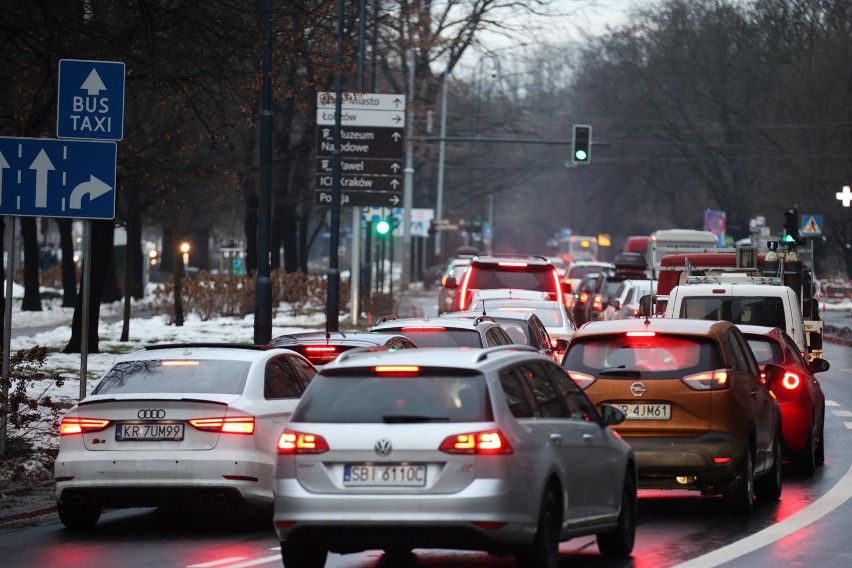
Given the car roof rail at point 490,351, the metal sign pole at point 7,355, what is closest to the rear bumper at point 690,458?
the car roof rail at point 490,351

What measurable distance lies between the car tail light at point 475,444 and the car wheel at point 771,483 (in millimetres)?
5647

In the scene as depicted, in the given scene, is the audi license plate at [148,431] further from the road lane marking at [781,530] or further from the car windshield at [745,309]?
the car windshield at [745,309]

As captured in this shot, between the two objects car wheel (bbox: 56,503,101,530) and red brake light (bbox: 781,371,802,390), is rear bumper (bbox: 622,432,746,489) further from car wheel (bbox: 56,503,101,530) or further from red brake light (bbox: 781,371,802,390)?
car wheel (bbox: 56,503,101,530)

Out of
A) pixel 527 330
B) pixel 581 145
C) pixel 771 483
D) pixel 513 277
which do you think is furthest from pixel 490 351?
pixel 581 145

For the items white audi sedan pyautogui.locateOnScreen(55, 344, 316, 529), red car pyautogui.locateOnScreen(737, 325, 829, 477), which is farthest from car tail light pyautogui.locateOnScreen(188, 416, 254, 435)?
red car pyautogui.locateOnScreen(737, 325, 829, 477)

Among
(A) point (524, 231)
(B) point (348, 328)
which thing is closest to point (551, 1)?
(B) point (348, 328)

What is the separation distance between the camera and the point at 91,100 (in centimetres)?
1595

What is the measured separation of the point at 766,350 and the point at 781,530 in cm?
464

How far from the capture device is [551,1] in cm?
5575

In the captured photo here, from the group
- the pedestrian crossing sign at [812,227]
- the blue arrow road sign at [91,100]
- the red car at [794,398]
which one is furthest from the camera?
the pedestrian crossing sign at [812,227]

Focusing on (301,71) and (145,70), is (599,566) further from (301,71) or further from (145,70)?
(301,71)

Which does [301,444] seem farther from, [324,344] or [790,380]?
[790,380]

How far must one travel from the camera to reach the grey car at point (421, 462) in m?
9.34

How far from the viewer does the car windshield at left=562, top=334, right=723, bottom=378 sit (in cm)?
1349
